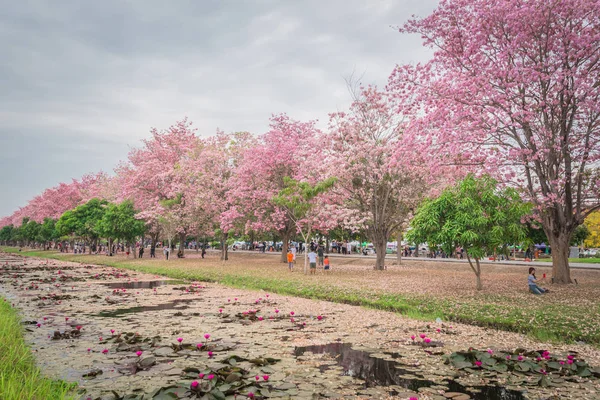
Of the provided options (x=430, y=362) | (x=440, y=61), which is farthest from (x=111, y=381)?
(x=440, y=61)

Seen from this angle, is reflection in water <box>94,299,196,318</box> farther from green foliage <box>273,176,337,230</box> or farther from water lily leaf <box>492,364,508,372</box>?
green foliage <box>273,176,337,230</box>

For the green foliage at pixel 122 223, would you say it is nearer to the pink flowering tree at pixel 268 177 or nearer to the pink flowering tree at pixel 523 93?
the pink flowering tree at pixel 268 177

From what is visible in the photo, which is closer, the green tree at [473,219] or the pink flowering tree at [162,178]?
the green tree at [473,219]

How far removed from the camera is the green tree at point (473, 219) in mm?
15383

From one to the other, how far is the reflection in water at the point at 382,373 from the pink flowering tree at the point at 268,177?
2710cm

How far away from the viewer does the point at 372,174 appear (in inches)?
1172

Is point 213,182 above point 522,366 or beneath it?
above

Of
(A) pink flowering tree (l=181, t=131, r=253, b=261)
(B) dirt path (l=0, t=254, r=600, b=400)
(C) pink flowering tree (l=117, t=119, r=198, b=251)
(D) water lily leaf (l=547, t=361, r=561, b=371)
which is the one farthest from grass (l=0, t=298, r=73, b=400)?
(C) pink flowering tree (l=117, t=119, r=198, b=251)

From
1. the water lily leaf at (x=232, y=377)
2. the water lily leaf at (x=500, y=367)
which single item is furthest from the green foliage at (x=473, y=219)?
the water lily leaf at (x=232, y=377)

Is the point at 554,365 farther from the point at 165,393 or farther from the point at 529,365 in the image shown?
the point at 165,393

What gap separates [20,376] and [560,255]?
68.0 ft

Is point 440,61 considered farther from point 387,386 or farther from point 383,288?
point 387,386

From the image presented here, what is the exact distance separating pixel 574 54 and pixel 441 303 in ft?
36.5

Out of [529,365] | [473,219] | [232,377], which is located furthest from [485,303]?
[232,377]
